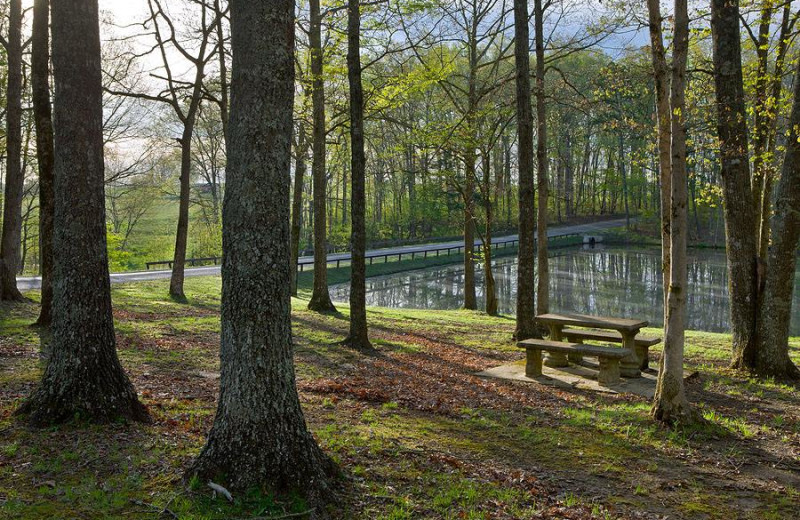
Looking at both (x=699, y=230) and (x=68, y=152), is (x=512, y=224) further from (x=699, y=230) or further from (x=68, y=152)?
(x=68, y=152)

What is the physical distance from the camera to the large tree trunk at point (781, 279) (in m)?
7.97

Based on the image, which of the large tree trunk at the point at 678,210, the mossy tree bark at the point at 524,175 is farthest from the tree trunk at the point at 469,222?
the large tree trunk at the point at 678,210

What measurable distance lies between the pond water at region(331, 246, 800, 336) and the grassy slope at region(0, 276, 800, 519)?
12.9 meters

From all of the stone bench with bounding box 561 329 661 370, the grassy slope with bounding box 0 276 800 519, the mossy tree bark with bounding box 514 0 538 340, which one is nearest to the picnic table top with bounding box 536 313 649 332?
the stone bench with bounding box 561 329 661 370

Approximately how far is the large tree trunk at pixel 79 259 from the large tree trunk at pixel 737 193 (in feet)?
25.9

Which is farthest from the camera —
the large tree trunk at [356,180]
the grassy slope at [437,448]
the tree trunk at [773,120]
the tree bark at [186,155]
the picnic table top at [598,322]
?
the tree bark at [186,155]

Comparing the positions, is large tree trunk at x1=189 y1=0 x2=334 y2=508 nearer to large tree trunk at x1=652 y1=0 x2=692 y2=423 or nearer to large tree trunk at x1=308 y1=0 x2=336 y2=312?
large tree trunk at x1=652 y1=0 x2=692 y2=423

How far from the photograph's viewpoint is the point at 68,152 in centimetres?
506

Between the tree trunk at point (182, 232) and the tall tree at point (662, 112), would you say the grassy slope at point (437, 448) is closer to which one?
the tall tree at point (662, 112)

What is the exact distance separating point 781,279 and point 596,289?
1917 cm

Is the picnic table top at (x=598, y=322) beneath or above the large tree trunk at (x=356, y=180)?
beneath

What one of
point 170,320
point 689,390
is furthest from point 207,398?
point 170,320

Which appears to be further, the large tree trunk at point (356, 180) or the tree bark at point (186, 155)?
the tree bark at point (186, 155)

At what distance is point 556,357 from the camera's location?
9305 millimetres
